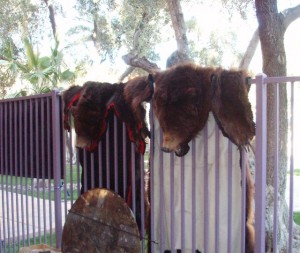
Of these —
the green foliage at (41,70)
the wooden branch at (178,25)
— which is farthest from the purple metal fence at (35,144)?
the green foliage at (41,70)

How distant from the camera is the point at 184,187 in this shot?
298cm

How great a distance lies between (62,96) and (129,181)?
3.39ft

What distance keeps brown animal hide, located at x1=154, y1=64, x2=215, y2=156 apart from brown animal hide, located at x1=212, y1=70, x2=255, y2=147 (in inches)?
4.4

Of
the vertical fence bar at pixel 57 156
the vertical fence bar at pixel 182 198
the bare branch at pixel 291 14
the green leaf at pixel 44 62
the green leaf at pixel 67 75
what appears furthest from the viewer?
the green leaf at pixel 67 75

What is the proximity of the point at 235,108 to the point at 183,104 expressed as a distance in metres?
0.35

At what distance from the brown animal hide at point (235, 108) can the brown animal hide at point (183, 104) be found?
0.11 metres

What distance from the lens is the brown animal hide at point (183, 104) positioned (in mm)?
2725

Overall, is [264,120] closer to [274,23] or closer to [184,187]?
[184,187]

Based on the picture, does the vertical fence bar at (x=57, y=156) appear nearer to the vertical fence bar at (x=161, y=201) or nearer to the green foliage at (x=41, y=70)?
the vertical fence bar at (x=161, y=201)

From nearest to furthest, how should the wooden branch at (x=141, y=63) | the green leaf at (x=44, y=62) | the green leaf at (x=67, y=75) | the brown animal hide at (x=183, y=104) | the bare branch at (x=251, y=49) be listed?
1. the brown animal hide at (x=183, y=104)
2. the wooden branch at (x=141, y=63)
3. the bare branch at (x=251, y=49)
4. the green leaf at (x=44, y=62)
5. the green leaf at (x=67, y=75)

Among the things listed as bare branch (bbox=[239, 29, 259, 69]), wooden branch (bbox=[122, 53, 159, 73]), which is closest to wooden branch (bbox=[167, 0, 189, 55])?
wooden branch (bbox=[122, 53, 159, 73])

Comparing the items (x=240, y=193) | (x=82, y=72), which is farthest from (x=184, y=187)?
(x=82, y=72)

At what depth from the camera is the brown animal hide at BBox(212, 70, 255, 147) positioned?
102 inches

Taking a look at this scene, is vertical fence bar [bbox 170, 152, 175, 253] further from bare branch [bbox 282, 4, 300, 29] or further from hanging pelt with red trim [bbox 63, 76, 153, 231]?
bare branch [bbox 282, 4, 300, 29]
